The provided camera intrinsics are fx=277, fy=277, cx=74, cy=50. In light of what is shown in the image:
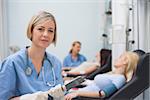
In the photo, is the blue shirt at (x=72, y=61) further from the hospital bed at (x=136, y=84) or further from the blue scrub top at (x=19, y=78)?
the blue scrub top at (x=19, y=78)

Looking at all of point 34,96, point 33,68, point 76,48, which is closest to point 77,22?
point 76,48

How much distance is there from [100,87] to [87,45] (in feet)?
11.3

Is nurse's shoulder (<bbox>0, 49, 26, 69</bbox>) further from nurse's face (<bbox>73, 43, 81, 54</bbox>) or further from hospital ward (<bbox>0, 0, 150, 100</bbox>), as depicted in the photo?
nurse's face (<bbox>73, 43, 81, 54</bbox>)

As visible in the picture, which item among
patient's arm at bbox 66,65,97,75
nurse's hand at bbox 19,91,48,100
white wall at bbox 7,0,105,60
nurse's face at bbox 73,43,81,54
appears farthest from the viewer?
white wall at bbox 7,0,105,60

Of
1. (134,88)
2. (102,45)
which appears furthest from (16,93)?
(102,45)

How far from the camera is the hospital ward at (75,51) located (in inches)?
60.6

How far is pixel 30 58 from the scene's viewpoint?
1.59 m

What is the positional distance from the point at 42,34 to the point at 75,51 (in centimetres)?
407

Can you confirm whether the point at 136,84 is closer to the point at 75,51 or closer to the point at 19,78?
the point at 19,78

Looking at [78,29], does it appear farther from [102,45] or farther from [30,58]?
[30,58]

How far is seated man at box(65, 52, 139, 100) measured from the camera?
256 cm

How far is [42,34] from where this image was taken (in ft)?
5.06

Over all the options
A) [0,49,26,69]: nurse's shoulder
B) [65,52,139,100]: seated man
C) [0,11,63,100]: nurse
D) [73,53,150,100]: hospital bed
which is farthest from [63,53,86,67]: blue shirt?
[0,49,26,69]: nurse's shoulder

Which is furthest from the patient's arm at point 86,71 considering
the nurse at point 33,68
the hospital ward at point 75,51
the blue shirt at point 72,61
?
the nurse at point 33,68
